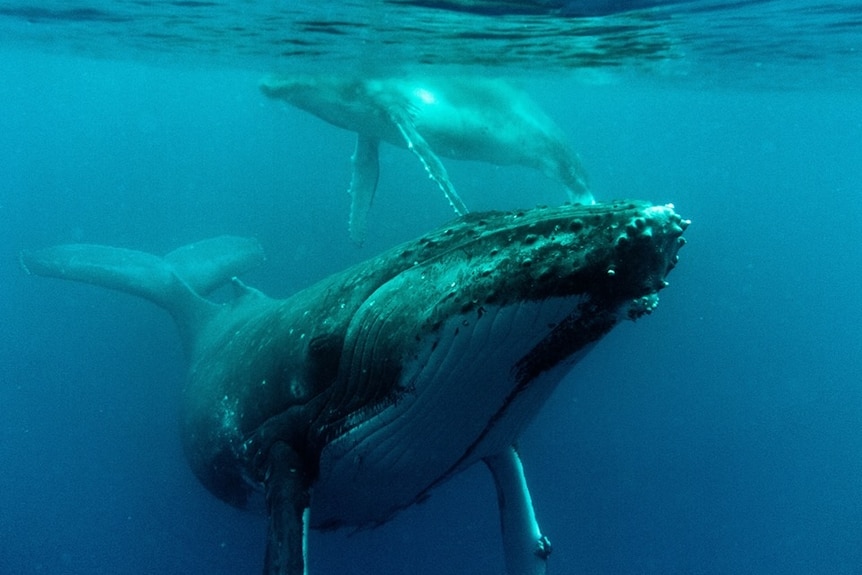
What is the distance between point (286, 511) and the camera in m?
4.45

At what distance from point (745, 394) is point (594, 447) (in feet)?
36.2

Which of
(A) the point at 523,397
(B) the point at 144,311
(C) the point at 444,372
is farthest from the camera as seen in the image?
(B) the point at 144,311

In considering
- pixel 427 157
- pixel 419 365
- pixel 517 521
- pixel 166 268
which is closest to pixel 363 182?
pixel 427 157

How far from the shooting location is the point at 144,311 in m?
24.8

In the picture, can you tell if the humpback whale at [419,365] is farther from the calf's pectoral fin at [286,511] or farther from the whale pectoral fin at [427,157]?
the whale pectoral fin at [427,157]

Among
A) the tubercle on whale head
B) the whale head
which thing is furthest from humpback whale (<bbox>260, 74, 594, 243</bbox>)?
the tubercle on whale head

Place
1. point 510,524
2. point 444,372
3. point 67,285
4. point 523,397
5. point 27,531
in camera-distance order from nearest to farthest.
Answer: point 444,372, point 523,397, point 510,524, point 27,531, point 67,285

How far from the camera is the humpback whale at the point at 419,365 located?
3008mm

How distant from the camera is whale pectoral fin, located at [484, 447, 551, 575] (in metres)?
6.06

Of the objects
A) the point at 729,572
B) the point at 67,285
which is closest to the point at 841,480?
the point at 729,572

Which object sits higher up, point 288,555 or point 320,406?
point 320,406

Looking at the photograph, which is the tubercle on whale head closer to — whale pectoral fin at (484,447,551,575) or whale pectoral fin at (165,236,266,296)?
whale pectoral fin at (484,447,551,575)

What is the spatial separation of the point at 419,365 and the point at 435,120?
11485mm

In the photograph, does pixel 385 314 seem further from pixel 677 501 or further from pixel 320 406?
pixel 677 501
